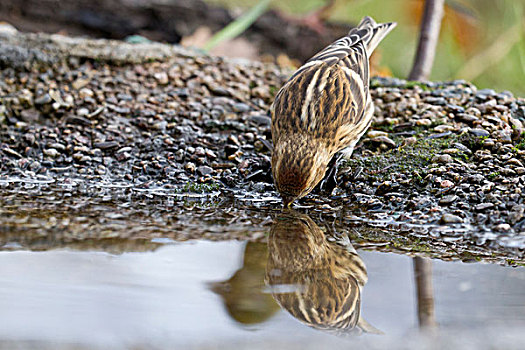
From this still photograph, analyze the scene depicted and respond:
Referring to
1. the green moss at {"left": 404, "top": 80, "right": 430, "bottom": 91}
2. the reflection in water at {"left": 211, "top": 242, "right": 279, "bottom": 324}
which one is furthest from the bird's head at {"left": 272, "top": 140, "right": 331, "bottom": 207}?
the green moss at {"left": 404, "top": 80, "right": 430, "bottom": 91}

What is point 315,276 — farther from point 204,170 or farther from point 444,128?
point 444,128

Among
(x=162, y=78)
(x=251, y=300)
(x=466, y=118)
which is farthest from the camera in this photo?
(x=162, y=78)

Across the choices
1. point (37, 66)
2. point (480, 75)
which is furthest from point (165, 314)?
point (480, 75)

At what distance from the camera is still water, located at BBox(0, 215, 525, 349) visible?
1970mm

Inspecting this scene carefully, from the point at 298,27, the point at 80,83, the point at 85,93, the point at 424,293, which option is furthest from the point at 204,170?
the point at 298,27

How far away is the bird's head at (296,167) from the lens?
367 centimetres

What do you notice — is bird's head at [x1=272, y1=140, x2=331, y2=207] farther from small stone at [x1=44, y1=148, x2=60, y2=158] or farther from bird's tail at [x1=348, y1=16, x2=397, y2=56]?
small stone at [x1=44, y1=148, x2=60, y2=158]

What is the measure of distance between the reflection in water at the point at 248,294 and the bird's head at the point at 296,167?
89 cm

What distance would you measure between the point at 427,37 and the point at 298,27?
2663 mm

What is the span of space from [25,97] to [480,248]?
151 inches

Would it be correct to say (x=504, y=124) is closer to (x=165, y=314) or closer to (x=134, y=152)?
(x=134, y=152)

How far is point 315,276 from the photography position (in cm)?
262

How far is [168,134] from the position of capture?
4711 mm

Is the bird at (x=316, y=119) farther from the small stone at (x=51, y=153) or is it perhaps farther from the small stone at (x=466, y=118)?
the small stone at (x=51, y=153)
